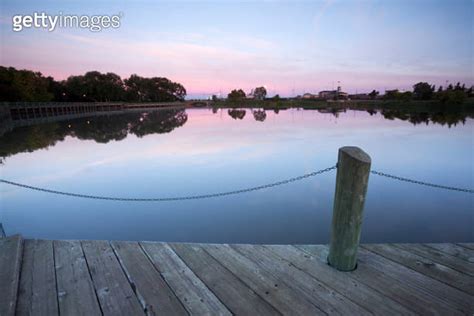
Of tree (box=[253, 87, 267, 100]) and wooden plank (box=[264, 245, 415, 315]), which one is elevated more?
tree (box=[253, 87, 267, 100])

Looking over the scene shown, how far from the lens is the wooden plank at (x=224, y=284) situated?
2098 millimetres

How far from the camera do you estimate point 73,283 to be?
2361 millimetres

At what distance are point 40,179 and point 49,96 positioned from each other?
58.8 metres

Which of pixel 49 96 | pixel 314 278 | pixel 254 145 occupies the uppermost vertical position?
pixel 49 96

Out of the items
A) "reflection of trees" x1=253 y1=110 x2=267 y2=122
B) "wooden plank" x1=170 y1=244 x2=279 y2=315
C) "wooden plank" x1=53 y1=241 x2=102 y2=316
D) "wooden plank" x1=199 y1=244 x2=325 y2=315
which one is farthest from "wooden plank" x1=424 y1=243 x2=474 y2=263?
"reflection of trees" x1=253 y1=110 x2=267 y2=122

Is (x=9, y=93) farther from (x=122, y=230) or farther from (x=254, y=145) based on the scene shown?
(x=122, y=230)

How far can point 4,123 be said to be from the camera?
25656 mm

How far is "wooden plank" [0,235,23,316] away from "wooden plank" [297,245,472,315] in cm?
280

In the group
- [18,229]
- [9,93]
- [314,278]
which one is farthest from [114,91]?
[314,278]

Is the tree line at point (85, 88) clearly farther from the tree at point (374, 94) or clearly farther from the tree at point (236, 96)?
the tree at point (374, 94)

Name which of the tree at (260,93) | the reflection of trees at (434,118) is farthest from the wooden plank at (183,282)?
the tree at (260,93)

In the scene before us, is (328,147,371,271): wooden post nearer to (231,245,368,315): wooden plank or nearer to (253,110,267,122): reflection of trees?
(231,245,368,315): wooden plank

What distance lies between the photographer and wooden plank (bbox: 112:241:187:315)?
2.09 metres

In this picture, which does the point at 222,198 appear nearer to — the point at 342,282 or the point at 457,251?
the point at 342,282
